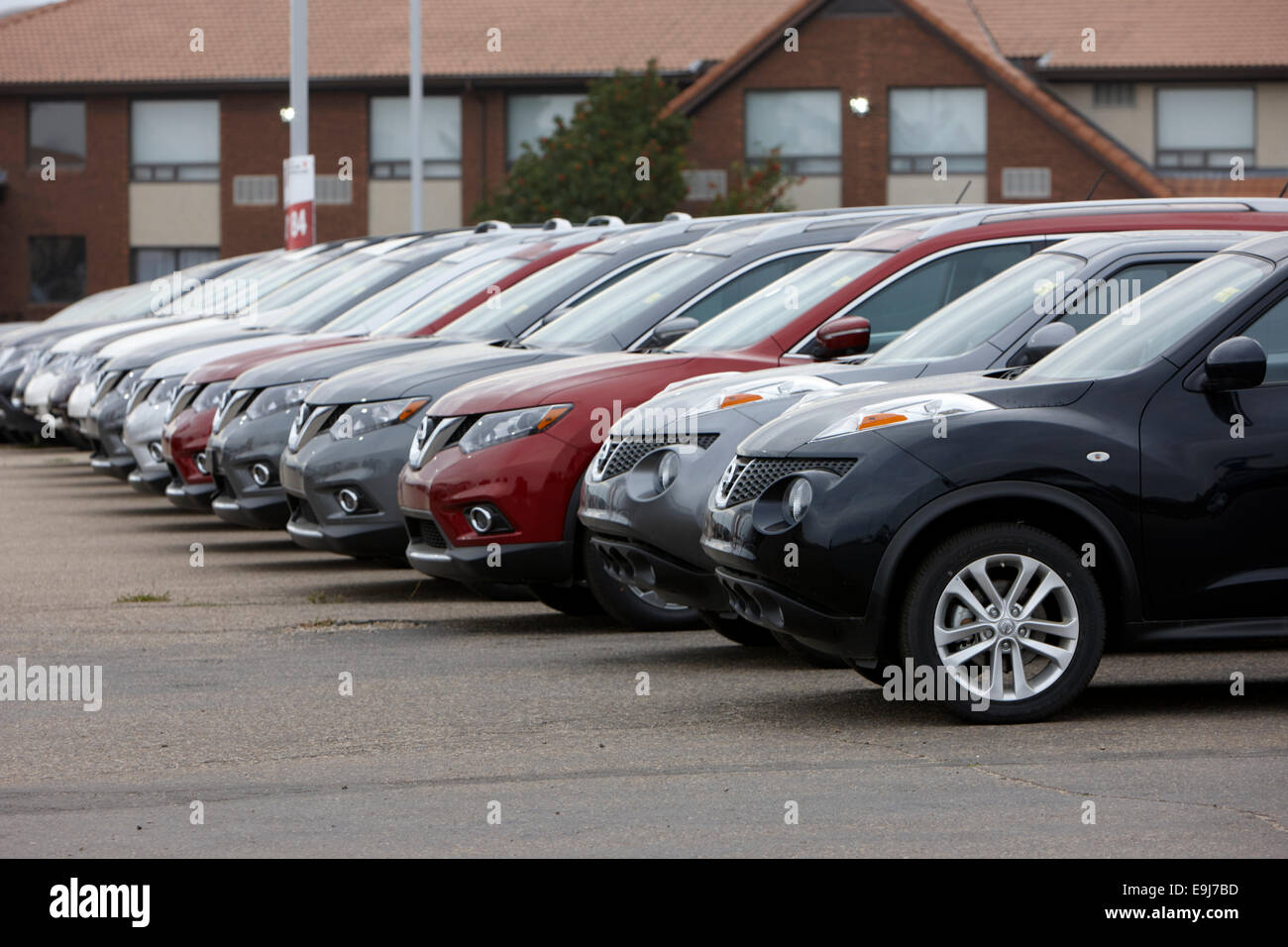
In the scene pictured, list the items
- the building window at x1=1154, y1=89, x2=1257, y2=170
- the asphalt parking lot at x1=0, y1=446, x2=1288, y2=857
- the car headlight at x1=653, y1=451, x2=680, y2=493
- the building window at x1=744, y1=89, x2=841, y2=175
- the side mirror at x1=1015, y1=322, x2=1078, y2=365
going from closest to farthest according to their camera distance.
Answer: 1. the asphalt parking lot at x1=0, y1=446, x2=1288, y2=857
2. the side mirror at x1=1015, y1=322, x2=1078, y2=365
3. the car headlight at x1=653, y1=451, x2=680, y2=493
4. the building window at x1=1154, y1=89, x2=1257, y2=170
5. the building window at x1=744, y1=89, x2=841, y2=175

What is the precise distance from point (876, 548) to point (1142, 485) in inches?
37.8

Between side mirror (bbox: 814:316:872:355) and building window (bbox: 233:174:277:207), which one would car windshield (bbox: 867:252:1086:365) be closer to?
side mirror (bbox: 814:316:872:355)

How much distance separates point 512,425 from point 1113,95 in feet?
122

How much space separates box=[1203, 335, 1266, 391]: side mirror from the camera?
7.52m

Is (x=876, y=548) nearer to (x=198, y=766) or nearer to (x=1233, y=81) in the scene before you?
(x=198, y=766)

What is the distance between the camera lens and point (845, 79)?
44.4 m

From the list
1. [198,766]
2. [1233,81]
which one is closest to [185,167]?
[1233,81]

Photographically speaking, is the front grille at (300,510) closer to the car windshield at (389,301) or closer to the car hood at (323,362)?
the car hood at (323,362)

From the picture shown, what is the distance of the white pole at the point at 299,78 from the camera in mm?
28844

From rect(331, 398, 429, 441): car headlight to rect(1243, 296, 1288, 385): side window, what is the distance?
4.76m

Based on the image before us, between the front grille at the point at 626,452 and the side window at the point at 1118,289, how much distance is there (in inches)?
66.1

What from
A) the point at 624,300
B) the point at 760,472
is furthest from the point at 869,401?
the point at 624,300

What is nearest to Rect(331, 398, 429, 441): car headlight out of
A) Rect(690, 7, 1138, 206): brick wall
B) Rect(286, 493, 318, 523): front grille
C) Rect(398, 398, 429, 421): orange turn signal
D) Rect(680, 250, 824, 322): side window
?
Rect(398, 398, 429, 421): orange turn signal

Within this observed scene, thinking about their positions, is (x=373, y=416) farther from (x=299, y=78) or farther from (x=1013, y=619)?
(x=299, y=78)
